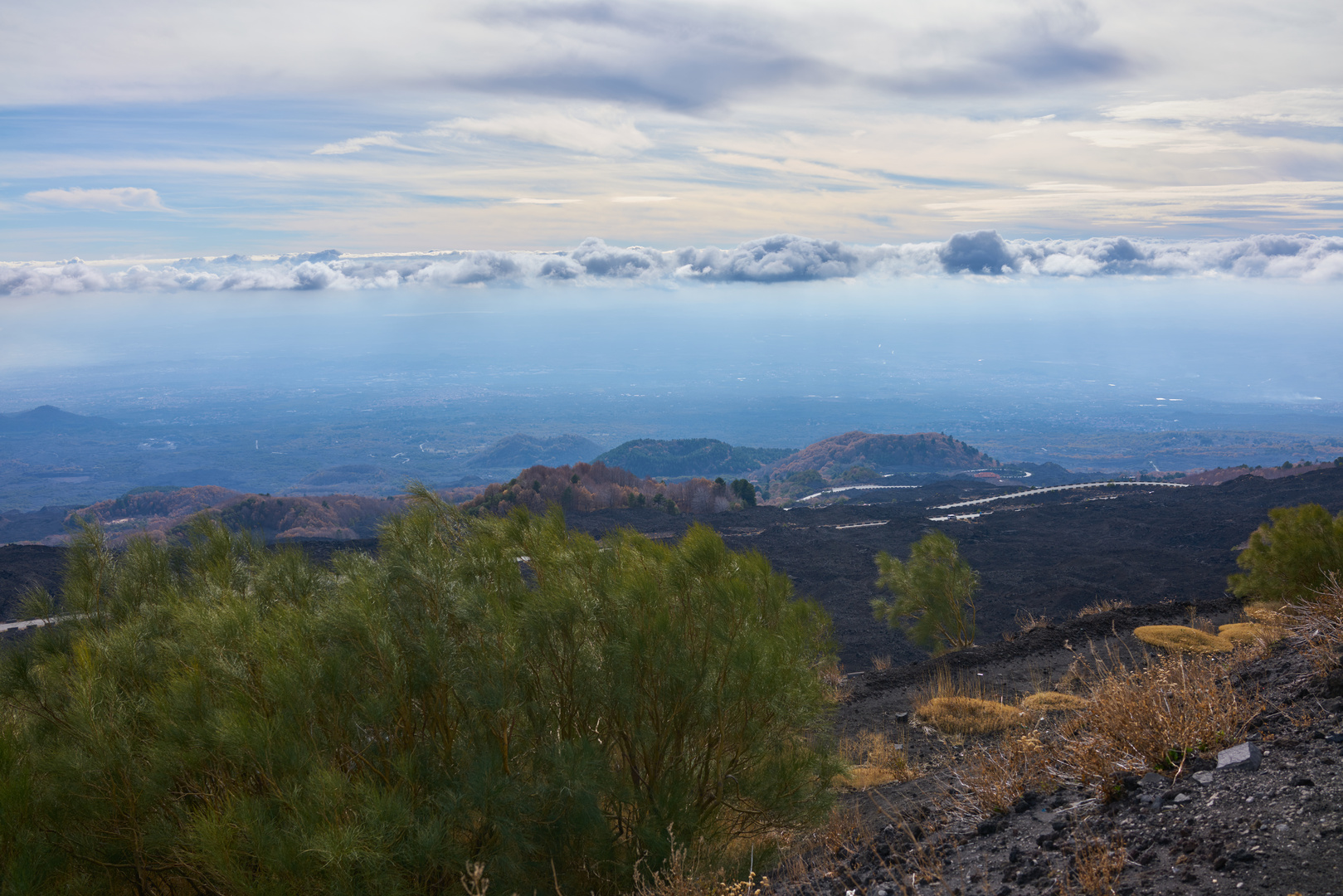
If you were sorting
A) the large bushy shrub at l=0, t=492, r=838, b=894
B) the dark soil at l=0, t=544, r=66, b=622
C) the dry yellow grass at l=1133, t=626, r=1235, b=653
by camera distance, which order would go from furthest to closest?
the dark soil at l=0, t=544, r=66, b=622, the dry yellow grass at l=1133, t=626, r=1235, b=653, the large bushy shrub at l=0, t=492, r=838, b=894

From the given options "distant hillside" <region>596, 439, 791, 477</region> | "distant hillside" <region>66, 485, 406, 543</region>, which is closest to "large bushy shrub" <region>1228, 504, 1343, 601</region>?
"distant hillside" <region>66, 485, 406, 543</region>

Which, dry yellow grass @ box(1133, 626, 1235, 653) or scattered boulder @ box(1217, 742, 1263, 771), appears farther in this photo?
dry yellow grass @ box(1133, 626, 1235, 653)

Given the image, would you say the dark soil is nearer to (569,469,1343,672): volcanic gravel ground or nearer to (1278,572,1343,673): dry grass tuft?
(569,469,1343,672): volcanic gravel ground

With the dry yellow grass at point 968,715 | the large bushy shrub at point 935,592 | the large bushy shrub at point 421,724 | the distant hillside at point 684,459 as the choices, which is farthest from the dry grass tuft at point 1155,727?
the distant hillside at point 684,459

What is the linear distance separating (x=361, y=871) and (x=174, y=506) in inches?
4393

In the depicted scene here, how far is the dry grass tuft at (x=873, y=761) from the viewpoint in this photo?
A: 28.3ft

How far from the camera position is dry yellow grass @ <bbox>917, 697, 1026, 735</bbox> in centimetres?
994

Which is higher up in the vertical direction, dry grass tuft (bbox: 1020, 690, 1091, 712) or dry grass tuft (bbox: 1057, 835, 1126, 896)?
dry grass tuft (bbox: 1057, 835, 1126, 896)

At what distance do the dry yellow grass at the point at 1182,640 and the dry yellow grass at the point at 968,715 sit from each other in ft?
9.65

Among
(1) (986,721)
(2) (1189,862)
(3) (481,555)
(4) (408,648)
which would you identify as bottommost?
(1) (986,721)

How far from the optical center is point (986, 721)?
10.1m

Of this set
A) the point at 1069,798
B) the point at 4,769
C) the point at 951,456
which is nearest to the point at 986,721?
the point at 1069,798

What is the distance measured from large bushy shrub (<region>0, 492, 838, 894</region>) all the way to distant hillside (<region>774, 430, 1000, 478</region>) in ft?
390

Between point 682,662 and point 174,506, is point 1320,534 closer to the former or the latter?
point 682,662
